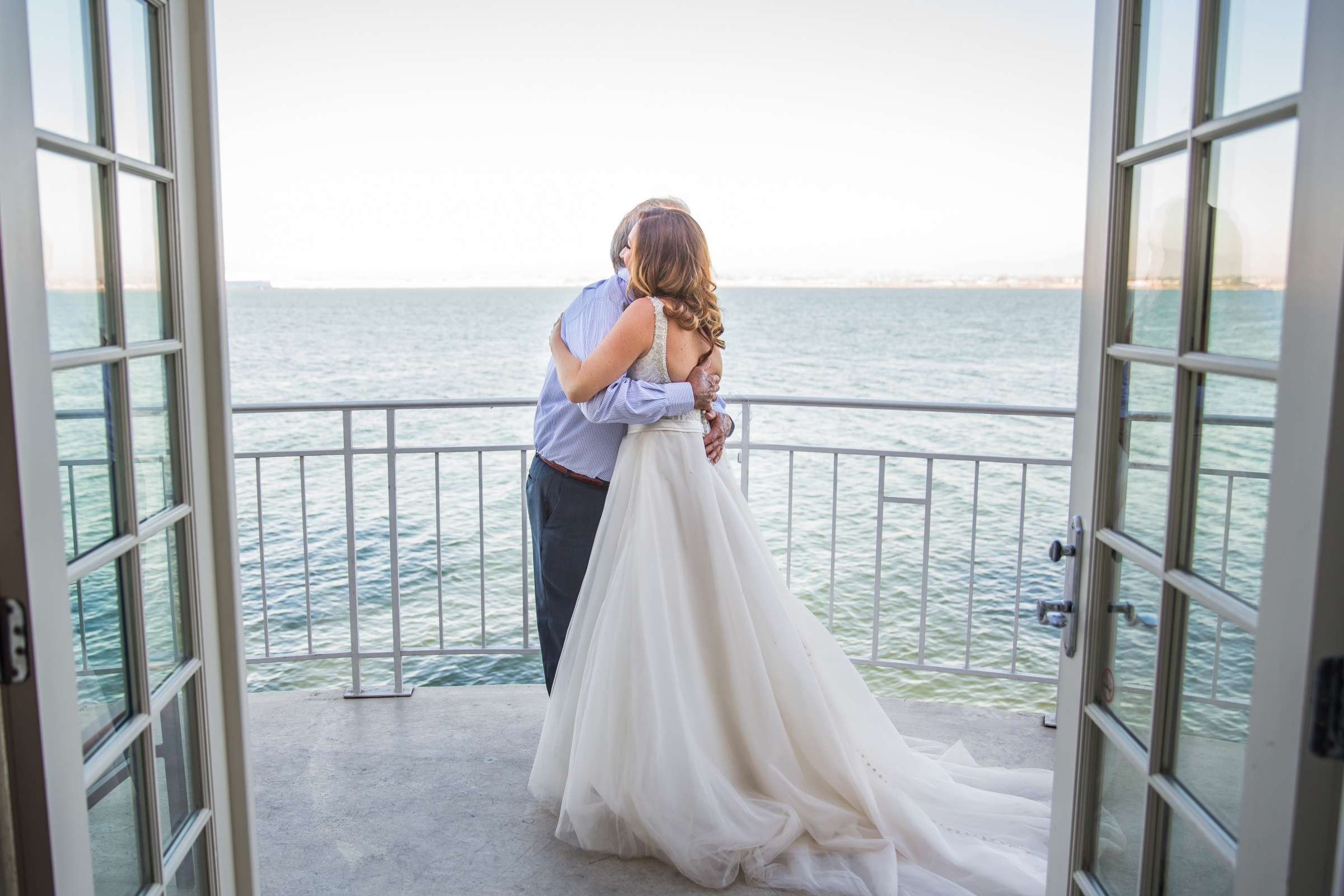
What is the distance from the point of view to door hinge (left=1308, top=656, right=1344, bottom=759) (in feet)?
2.59

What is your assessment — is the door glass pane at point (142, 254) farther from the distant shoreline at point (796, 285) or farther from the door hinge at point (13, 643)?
the distant shoreline at point (796, 285)

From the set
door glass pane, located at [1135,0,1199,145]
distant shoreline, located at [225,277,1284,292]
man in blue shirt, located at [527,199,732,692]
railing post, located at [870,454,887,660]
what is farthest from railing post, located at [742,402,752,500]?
distant shoreline, located at [225,277,1284,292]

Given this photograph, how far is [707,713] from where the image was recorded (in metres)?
2.36

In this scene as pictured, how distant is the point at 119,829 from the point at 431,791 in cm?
159

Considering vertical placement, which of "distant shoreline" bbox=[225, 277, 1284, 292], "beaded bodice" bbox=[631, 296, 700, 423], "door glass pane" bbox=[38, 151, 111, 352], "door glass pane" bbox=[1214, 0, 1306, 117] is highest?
"distant shoreline" bbox=[225, 277, 1284, 292]

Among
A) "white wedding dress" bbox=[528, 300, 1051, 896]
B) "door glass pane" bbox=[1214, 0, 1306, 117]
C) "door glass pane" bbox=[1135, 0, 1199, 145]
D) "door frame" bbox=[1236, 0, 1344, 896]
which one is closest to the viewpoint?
"door frame" bbox=[1236, 0, 1344, 896]

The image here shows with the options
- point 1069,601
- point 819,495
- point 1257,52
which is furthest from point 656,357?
point 819,495

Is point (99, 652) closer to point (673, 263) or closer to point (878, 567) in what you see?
point (673, 263)

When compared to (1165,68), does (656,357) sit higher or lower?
lower

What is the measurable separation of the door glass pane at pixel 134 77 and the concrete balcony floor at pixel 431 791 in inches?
70.0

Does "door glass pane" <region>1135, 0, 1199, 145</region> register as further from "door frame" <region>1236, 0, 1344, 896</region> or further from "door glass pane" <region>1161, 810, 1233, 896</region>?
"door glass pane" <region>1161, 810, 1233, 896</region>

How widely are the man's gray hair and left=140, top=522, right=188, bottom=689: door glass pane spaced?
149 cm

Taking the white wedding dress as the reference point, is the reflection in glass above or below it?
above

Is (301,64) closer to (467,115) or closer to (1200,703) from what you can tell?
(467,115)
